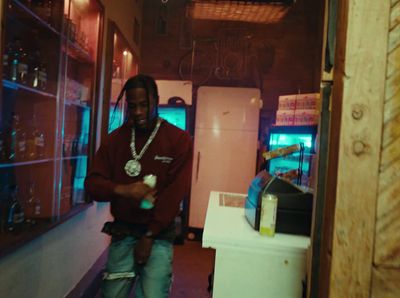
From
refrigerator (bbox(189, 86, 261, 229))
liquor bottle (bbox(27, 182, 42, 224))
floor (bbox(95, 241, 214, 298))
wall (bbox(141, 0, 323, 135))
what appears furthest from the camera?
wall (bbox(141, 0, 323, 135))

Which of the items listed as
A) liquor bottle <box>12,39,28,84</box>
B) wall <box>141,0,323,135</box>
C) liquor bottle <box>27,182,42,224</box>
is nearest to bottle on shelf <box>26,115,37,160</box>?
liquor bottle <box>27,182,42,224</box>

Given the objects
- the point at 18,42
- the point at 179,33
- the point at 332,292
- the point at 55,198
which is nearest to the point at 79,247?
the point at 55,198

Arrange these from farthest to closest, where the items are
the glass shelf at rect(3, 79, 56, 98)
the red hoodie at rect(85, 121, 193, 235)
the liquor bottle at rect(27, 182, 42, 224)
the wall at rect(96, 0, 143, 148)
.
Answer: the wall at rect(96, 0, 143, 148), the liquor bottle at rect(27, 182, 42, 224), the glass shelf at rect(3, 79, 56, 98), the red hoodie at rect(85, 121, 193, 235)

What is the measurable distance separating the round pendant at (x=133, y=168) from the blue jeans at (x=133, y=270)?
0.30 m

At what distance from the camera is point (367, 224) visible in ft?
2.25

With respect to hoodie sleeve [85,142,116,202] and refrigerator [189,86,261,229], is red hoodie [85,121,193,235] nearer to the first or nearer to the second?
hoodie sleeve [85,142,116,202]

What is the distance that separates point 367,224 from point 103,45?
8.85ft

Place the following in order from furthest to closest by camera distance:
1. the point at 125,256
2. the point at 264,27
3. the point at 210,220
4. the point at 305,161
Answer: the point at 264,27 < the point at 305,161 < the point at 125,256 < the point at 210,220

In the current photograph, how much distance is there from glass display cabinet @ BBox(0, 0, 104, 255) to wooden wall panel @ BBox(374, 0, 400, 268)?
1.49 meters

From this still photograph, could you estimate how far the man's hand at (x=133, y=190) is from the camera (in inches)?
54.1

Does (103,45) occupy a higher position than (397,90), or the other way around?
(103,45)

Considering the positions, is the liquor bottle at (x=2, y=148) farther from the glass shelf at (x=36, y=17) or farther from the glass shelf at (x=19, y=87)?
the glass shelf at (x=36, y=17)

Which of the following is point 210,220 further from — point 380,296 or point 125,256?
point 380,296

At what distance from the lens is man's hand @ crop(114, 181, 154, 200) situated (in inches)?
54.1
